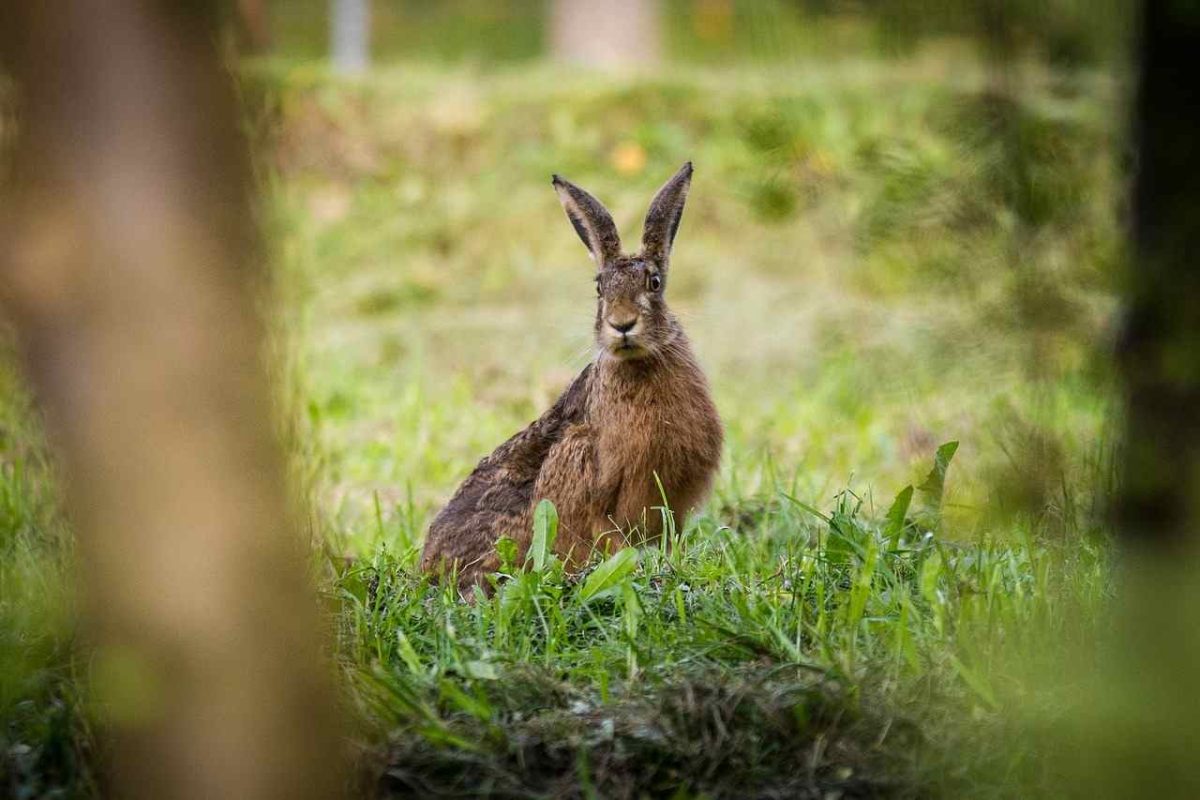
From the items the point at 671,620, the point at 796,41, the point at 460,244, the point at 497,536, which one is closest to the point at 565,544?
the point at 497,536

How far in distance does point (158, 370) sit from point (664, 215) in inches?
101

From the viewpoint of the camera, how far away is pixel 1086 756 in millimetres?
2297

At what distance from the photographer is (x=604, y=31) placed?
14.5 meters

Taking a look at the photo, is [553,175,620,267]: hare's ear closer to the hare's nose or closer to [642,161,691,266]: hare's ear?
[642,161,691,266]: hare's ear

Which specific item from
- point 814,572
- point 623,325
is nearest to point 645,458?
point 623,325

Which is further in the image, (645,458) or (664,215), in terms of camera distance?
(664,215)

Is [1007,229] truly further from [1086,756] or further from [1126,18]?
[1086,756]

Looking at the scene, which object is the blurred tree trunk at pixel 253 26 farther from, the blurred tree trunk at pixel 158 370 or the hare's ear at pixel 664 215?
the hare's ear at pixel 664 215

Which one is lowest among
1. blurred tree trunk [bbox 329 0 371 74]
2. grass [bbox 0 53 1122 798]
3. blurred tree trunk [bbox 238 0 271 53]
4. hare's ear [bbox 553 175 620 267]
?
grass [bbox 0 53 1122 798]

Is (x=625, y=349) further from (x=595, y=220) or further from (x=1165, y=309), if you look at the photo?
(x=1165, y=309)

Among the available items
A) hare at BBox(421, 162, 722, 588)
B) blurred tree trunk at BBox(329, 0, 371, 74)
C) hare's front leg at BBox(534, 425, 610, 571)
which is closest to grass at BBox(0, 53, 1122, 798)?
hare at BBox(421, 162, 722, 588)

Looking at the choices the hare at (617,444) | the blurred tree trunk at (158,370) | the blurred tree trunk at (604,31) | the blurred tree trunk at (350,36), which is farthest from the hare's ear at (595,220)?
the blurred tree trunk at (604,31)

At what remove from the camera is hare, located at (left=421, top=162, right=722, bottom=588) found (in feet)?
14.2

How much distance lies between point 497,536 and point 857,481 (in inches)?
61.2
